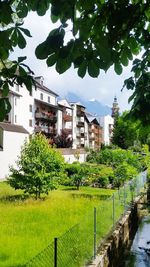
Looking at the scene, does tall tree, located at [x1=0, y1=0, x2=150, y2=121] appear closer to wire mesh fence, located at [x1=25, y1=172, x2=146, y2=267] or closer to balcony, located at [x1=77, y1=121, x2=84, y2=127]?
wire mesh fence, located at [x1=25, y1=172, x2=146, y2=267]

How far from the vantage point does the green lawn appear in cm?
1038

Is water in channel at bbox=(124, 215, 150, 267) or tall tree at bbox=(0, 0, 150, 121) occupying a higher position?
tall tree at bbox=(0, 0, 150, 121)

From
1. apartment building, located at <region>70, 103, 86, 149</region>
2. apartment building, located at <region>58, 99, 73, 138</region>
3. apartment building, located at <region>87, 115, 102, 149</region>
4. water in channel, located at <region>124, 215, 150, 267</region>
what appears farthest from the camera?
apartment building, located at <region>87, 115, 102, 149</region>

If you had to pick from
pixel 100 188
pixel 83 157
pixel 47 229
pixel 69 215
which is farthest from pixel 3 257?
pixel 83 157

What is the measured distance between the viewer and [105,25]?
139 inches

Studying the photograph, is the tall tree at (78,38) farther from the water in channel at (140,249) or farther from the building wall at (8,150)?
the building wall at (8,150)

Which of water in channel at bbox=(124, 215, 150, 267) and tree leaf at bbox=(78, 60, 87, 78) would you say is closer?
tree leaf at bbox=(78, 60, 87, 78)

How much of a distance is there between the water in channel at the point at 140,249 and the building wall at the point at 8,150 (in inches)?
708

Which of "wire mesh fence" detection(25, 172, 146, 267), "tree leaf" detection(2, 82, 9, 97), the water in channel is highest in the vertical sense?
"tree leaf" detection(2, 82, 9, 97)

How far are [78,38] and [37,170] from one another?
2041cm

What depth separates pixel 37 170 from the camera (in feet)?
74.7

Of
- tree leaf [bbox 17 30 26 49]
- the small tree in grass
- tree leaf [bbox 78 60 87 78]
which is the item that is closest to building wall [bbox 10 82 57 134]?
the small tree in grass

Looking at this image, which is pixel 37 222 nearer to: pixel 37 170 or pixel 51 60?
pixel 37 170

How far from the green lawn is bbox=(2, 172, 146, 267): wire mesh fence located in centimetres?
2
